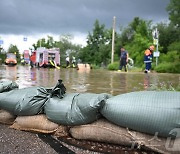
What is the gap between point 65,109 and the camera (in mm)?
2818

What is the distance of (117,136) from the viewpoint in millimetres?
2516

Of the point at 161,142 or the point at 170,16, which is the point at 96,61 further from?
the point at 161,142

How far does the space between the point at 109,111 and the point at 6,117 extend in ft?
4.24

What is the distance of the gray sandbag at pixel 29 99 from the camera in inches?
117


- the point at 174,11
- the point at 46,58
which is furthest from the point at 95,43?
the point at 46,58

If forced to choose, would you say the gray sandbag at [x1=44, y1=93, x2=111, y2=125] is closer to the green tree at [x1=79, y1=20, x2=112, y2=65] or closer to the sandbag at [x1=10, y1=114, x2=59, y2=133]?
the sandbag at [x1=10, y1=114, x2=59, y2=133]

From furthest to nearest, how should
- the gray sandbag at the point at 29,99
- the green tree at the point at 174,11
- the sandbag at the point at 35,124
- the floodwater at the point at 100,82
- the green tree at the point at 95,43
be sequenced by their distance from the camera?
the green tree at the point at 95,43 → the green tree at the point at 174,11 → the floodwater at the point at 100,82 → the gray sandbag at the point at 29,99 → the sandbag at the point at 35,124

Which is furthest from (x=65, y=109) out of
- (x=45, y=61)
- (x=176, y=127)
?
(x=45, y=61)

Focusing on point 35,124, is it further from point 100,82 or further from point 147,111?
point 100,82

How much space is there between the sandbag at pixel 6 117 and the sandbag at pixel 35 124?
147 millimetres

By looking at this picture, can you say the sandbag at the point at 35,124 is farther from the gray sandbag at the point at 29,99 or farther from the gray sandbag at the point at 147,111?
the gray sandbag at the point at 147,111

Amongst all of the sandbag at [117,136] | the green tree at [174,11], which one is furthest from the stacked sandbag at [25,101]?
the green tree at [174,11]

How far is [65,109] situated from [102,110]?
0.41 meters

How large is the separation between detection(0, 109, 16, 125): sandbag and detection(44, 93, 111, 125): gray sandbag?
506mm
